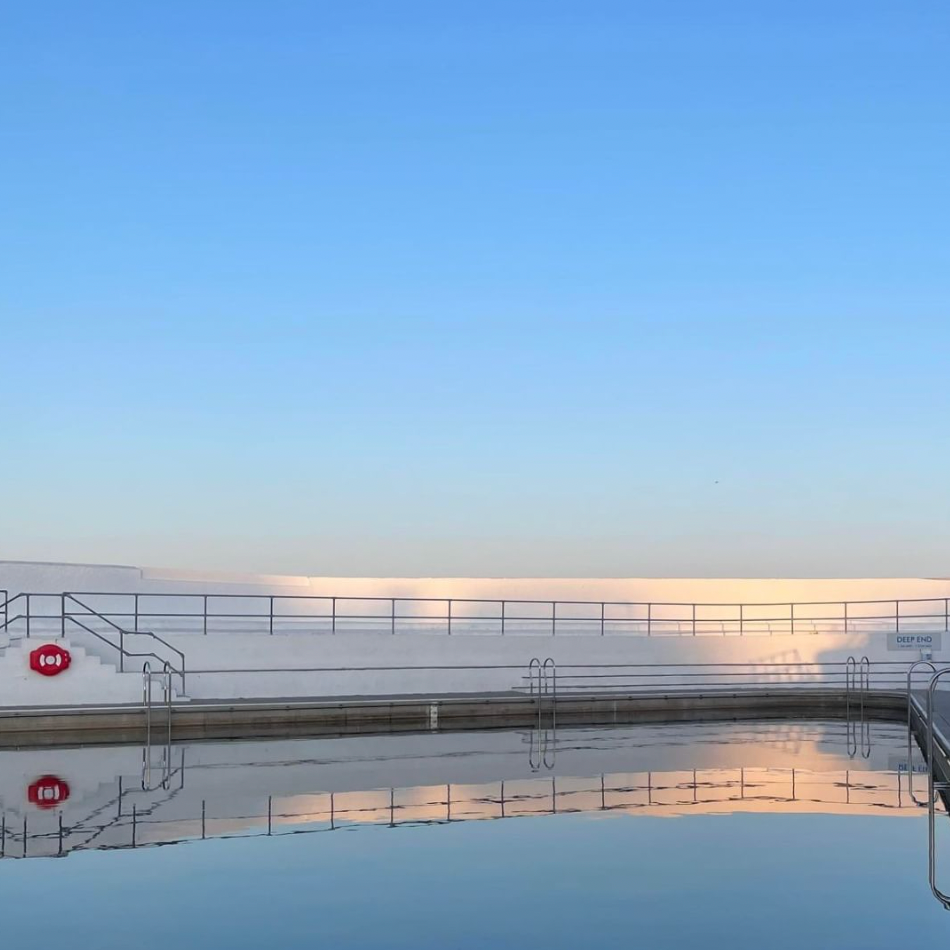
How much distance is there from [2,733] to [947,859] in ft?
46.0

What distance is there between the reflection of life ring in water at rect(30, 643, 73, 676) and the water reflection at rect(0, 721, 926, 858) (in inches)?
122

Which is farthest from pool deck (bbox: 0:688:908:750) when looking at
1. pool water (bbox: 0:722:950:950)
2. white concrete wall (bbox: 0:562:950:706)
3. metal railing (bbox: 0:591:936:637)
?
metal railing (bbox: 0:591:936:637)

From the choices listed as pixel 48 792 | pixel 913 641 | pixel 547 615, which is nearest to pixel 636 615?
pixel 547 615

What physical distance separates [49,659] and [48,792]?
793 centimetres

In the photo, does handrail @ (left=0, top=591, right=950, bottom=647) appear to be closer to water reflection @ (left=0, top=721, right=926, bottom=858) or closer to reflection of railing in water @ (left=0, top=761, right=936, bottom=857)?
water reflection @ (left=0, top=721, right=926, bottom=858)

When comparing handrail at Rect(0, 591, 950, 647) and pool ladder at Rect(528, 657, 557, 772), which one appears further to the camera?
handrail at Rect(0, 591, 950, 647)

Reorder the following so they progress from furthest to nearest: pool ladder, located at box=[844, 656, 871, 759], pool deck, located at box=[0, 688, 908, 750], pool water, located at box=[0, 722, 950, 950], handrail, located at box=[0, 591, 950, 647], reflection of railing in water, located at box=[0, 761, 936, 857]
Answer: handrail, located at box=[0, 591, 950, 647]
pool deck, located at box=[0, 688, 908, 750]
pool ladder, located at box=[844, 656, 871, 759]
reflection of railing in water, located at box=[0, 761, 936, 857]
pool water, located at box=[0, 722, 950, 950]

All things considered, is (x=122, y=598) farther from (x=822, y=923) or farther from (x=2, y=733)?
(x=822, y=923)

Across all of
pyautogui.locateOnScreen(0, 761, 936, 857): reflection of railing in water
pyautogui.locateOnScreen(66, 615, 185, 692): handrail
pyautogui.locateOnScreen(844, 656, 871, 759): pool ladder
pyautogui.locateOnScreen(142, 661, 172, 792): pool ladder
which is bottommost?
pyautogui.locateOnScreen(844, 656, 871, 759): pool ladder

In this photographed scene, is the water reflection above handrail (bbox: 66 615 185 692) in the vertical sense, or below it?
below

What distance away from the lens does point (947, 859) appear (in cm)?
1034

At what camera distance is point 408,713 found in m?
22.3

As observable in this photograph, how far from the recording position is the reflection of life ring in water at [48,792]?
1341 centimetres

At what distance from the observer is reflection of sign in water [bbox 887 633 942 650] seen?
27281 millimetres
